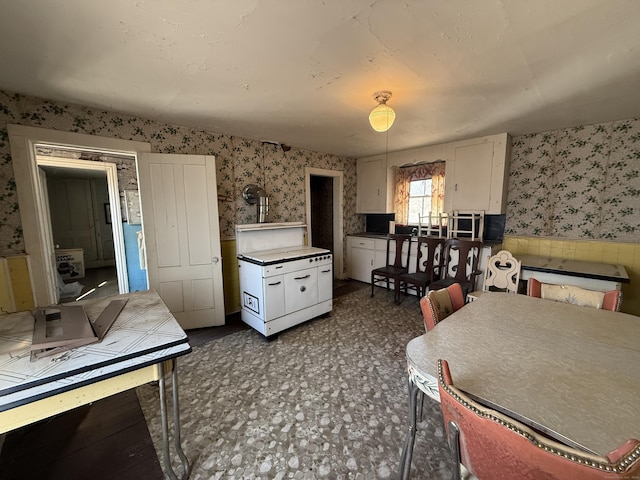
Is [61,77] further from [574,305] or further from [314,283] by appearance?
[574,305]

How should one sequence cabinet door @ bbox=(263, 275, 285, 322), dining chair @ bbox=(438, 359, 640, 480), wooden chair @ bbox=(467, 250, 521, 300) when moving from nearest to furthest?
dining chair @ bbox=(438, 359, 640, 480), wooden chair @ bbox=(467, 250, 521, 300), cabinet door @ bbox=(263, 275, 285, 322)

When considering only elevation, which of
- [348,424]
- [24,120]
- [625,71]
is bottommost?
[348,424]

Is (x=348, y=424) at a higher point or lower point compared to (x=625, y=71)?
lower

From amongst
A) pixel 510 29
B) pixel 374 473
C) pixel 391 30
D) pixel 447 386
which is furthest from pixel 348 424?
pixel 510 29

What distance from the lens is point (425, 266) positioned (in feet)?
12.3

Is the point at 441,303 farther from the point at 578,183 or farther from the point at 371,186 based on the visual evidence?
the point at 371,186

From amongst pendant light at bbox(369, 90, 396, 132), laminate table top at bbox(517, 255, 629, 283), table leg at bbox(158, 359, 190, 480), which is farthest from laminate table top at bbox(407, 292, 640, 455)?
pendant light at bbox(369, 90, 396, 132)

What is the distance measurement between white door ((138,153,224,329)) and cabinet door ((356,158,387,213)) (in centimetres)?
268

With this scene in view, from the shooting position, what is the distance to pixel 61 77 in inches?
70.3

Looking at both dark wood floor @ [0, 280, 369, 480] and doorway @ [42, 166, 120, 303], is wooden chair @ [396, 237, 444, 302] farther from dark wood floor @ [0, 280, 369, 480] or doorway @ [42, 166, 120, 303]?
doorway @ [42, 166, 120, 303]

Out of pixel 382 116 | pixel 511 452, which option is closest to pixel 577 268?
pixel 382 116

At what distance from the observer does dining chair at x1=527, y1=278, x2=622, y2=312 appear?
1645mm

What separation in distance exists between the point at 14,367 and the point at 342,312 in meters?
2.92

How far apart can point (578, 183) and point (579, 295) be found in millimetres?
2016
